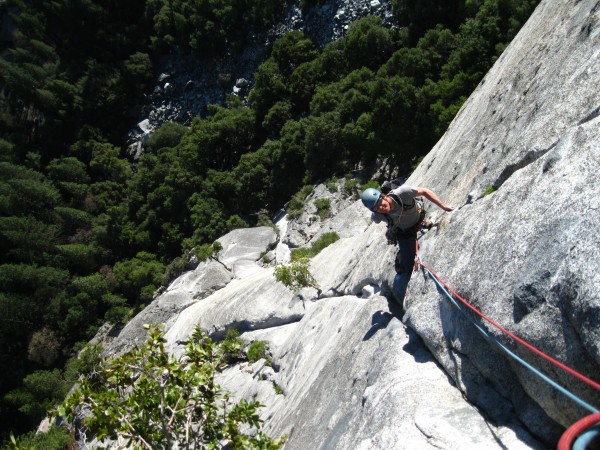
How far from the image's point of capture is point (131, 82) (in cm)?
5388

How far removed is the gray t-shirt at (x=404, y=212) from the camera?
29.7 feet

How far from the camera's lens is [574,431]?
4.43m

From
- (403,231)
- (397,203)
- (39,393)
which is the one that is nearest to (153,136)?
(39,393)

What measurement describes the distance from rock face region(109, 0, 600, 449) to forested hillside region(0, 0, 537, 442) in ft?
54.7

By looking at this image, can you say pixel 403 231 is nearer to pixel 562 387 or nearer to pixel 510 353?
pixel 510 353

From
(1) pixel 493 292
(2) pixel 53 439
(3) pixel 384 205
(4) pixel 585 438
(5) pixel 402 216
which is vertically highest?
(3) pixel 384 205

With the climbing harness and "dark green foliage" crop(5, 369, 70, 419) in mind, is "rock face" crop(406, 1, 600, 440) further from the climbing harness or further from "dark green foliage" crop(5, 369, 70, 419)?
"dark green foliage" crop(5, 369, 70, 419)

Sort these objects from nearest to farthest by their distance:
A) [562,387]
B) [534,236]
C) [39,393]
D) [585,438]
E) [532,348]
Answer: [585,438], [562,387], [532,348], [534,236], [39,393]

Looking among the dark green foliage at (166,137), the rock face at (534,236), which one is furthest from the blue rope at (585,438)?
the dark green foliage at (166,137)

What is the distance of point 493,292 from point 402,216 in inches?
120

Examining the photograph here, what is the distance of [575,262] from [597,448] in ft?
5.89

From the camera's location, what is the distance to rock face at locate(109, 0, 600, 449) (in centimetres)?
563

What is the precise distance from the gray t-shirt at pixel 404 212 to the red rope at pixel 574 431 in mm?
5024

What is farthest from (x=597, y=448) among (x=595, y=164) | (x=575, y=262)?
(x=595, y=164)
